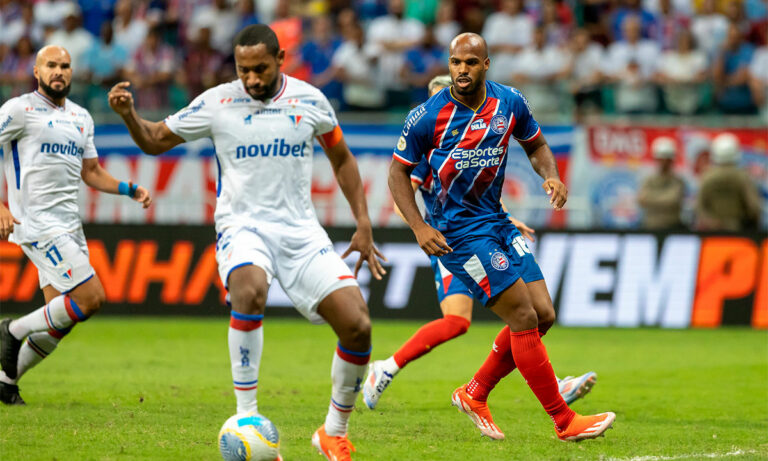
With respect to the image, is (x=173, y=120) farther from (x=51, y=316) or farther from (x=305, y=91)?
(x=51, y=316)

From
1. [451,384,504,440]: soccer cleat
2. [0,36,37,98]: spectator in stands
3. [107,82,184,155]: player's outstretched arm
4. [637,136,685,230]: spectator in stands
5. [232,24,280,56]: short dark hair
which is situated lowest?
[637,136,685,230]: spectator in stands

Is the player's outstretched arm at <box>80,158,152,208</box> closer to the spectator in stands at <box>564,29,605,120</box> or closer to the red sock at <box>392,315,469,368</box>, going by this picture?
the red sock at <box>392,315,469,368</box>

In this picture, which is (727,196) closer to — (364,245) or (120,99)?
(364,245)

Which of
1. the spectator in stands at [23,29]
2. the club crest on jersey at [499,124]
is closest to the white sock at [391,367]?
the club crest on jersey at [499,124]

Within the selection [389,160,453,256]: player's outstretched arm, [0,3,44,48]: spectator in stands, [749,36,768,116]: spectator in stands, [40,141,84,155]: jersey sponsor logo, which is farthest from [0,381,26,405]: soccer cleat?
[0,3,44,48]: spectator in stands

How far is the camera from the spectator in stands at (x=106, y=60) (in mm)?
18836

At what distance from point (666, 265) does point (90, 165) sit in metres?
8.77

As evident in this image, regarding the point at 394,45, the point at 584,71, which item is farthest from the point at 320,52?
the point at 584,71

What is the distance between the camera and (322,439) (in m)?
6.50

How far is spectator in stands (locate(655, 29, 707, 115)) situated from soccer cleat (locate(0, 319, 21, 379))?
11.8m

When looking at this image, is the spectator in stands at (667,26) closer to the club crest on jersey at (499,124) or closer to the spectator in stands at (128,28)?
the spectator in stands at (128,28)

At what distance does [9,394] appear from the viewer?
871cm

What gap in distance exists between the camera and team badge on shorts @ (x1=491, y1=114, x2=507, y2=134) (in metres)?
7.34

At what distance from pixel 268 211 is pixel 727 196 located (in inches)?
442
